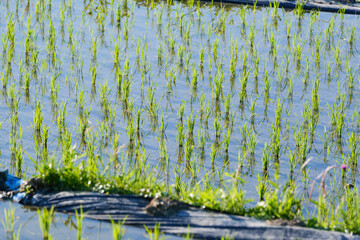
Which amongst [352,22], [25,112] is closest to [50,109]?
[25,112]

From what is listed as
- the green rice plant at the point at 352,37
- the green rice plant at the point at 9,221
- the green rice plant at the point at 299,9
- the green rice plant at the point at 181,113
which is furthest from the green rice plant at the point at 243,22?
the green rice plant at the point at 9,221

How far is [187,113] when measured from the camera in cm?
483

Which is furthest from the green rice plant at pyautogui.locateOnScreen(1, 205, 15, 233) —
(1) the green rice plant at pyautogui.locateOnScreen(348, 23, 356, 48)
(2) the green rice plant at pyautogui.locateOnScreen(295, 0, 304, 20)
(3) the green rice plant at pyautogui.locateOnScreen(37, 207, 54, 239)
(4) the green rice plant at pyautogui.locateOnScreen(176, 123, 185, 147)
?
(2) the green rice plant at pyautogui.locateOnScreen(295, 0, 304, 20)

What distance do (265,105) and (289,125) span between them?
1.26ft

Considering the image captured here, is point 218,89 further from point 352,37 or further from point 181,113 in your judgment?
point 352,37

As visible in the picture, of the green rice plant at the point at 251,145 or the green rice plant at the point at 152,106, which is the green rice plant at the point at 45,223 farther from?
the green rice plant at the point at 152,106

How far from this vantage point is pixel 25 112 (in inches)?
189

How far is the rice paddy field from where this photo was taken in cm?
341

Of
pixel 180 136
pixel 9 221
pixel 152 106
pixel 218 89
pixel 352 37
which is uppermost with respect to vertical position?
pixel 352 37

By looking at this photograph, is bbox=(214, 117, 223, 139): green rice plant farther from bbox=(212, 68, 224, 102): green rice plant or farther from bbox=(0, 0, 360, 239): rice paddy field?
bbox=(212, 68, 224, 102): green rice plant

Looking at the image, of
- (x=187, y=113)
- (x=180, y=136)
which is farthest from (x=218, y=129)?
(x=187, y=113)

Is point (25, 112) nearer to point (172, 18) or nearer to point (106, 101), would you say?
point (106, 101)

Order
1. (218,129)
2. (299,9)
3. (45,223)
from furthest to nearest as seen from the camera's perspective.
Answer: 1. (299,9)
2. (218,129)
3. (45,223)

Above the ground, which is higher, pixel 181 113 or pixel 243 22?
pixel 243 22
